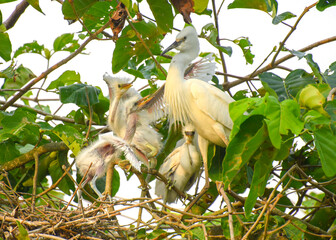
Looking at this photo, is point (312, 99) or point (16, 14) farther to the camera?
point (16, 14)

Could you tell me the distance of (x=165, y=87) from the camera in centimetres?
269

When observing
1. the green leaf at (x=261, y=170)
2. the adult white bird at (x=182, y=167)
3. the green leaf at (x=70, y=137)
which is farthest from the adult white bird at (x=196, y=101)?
the green leaf at (x=261, y=170)

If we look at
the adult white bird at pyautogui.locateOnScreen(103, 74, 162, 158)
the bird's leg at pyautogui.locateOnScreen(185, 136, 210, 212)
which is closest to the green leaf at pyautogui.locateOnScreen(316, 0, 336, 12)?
the bird's leg at pyautogui.locateOnScreen(185, 136, 210, 212)

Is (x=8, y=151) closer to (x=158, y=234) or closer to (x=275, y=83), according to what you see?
(x=158, y=234)

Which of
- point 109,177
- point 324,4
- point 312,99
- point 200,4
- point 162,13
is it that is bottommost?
point 109,177

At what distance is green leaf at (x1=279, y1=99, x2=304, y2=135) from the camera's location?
1.34m

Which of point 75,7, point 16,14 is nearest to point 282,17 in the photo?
point 75,7

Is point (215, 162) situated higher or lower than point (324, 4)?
lower

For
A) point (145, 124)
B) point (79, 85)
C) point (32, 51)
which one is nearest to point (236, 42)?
point (145, 124)

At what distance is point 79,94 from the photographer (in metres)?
2.57

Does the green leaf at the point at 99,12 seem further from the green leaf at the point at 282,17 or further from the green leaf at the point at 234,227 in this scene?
the green leaf at the point at 234,227

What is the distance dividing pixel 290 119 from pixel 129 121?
5.19ft

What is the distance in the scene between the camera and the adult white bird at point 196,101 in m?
2.59

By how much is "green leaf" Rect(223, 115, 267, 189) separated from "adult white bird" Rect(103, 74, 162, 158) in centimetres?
123
